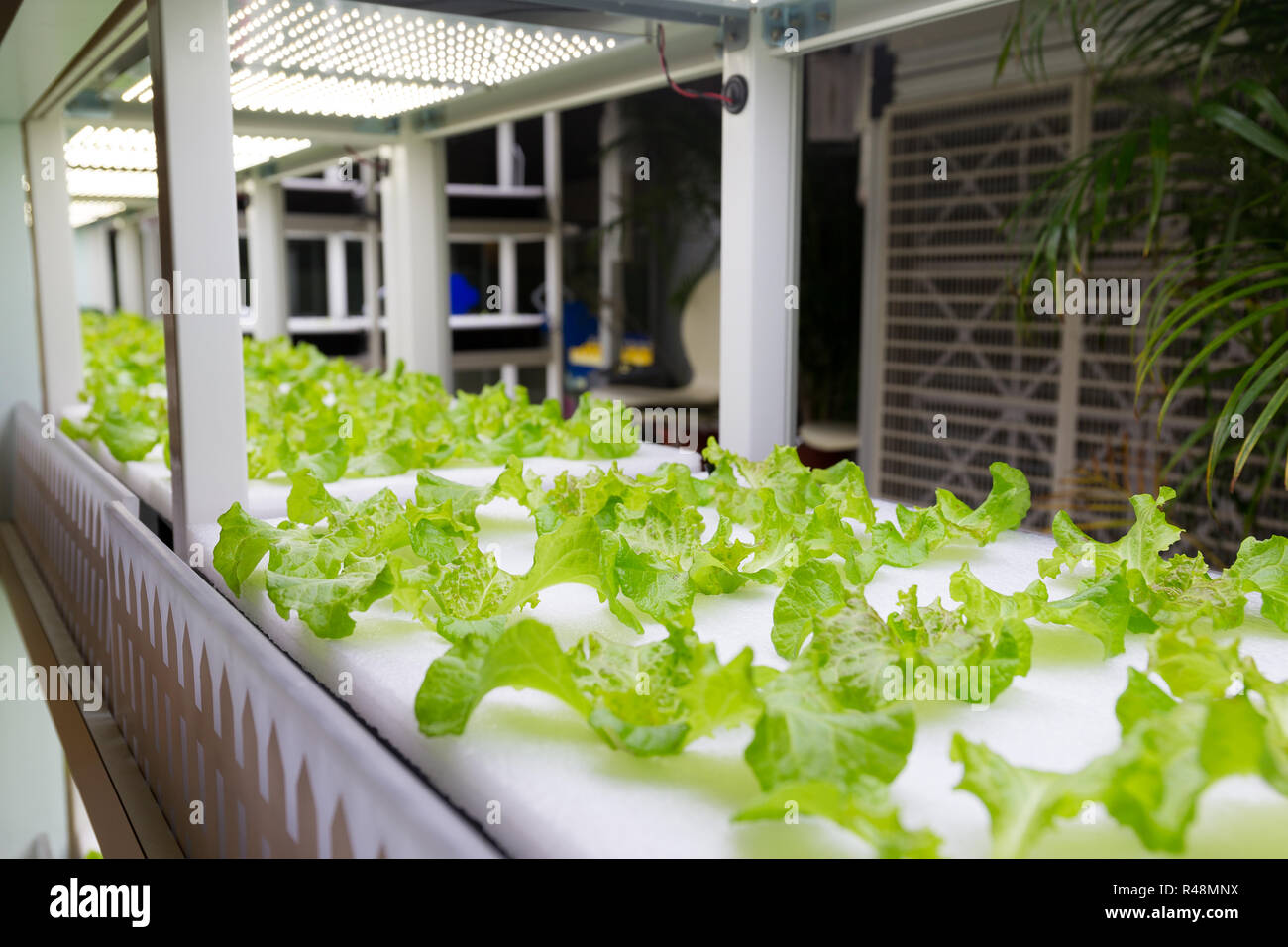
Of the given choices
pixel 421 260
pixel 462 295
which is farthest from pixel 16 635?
pixel 462 295

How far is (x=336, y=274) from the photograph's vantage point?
21.9 ft

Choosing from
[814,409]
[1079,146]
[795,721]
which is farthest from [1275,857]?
[814,409]

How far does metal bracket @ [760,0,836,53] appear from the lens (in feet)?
5.88

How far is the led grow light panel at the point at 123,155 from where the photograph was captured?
10.5 feet

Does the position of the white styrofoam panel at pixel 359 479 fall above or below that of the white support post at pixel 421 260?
below

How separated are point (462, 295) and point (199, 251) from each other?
198 inches

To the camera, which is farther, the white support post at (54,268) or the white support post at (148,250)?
the white support post at (148,250)

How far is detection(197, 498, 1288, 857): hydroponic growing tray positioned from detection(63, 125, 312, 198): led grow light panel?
6.33 ft

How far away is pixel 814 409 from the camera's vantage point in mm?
5047

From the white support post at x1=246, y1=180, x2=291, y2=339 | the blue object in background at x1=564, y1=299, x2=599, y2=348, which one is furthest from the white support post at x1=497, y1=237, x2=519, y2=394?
the white support post at x1=246, y1=180, x2=291, y2=339

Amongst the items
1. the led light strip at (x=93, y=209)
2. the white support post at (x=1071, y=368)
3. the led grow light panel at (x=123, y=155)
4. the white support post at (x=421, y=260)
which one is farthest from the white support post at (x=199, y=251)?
the led light strip at (x=93, y=209)

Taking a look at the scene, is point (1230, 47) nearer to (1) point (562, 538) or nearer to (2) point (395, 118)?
(1) point (562, 538)

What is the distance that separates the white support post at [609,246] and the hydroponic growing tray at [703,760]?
5.27 metres

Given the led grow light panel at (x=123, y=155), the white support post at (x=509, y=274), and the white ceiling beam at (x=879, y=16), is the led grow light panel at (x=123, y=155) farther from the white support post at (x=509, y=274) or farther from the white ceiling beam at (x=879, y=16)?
the white support post at (x=509, y=274)
